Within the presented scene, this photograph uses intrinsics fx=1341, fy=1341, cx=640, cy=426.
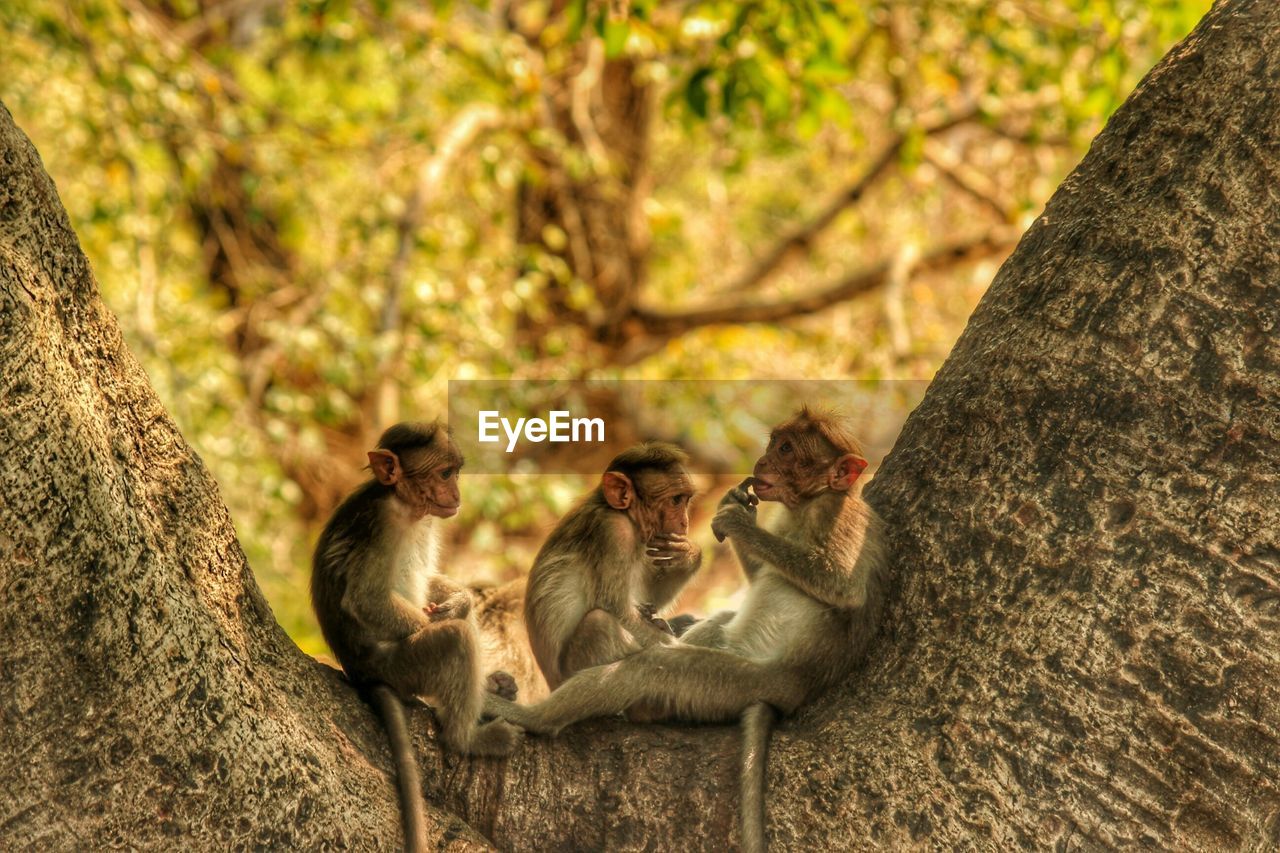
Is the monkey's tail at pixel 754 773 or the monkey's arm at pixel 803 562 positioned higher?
the monkey's arm at pixel 803 562

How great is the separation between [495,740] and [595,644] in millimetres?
845

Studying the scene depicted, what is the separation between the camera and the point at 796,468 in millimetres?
4516

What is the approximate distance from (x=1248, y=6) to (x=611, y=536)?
2534 mm

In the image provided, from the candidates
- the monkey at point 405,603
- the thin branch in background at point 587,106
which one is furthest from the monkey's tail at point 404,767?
the thin branch in background at point 587,106

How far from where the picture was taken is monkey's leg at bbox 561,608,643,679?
4.46 m

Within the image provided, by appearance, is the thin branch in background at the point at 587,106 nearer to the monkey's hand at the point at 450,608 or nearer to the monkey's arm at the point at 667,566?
the monkey's arm at the point at 667,566

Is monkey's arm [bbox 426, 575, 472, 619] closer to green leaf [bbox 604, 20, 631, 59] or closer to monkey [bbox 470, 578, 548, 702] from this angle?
monkey [bbox 470, 578, 548, 702]

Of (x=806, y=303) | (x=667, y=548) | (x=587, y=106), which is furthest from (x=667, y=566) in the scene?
(x=806, y=303)

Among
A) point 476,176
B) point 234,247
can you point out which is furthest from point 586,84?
point 234,247

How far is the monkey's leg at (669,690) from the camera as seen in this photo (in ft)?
12.6

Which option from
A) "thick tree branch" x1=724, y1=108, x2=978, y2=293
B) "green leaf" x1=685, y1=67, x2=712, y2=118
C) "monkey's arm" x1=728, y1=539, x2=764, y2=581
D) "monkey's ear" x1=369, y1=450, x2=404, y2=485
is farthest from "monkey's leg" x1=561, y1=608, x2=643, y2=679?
"thick tree branch" x1=724, y1=108, x2=978, y2=293

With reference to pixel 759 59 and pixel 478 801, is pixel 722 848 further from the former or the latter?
pixel 759 59

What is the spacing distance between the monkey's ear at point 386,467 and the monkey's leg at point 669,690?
33.0 inches

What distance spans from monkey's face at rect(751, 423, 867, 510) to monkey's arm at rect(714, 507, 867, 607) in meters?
0.15
